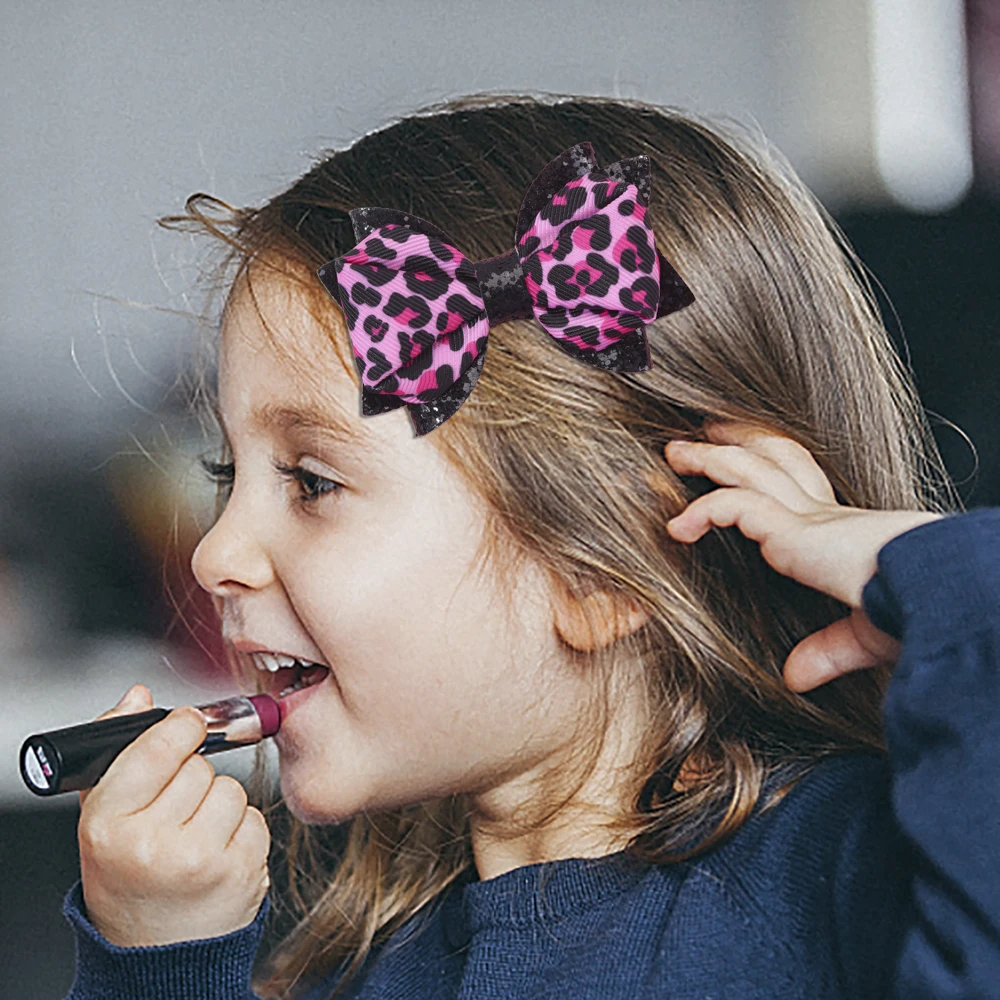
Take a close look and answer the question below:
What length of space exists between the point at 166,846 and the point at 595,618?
218 millimetres

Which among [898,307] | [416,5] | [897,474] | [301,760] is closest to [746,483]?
[897,474]

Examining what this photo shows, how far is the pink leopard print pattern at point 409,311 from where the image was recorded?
0.65 metres

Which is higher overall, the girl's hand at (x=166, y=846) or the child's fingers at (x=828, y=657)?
the child's fingers at (x=828, y=657)

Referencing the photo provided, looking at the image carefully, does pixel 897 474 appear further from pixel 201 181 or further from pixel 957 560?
pixel 201 181

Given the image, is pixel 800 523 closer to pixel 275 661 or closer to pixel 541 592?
pixel 541 592

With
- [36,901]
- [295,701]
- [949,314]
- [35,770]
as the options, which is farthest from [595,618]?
[36,901]

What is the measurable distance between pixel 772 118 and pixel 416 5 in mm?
340

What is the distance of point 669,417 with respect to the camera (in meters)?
0.68

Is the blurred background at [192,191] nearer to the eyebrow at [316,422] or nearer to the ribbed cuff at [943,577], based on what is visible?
the eyebrow at [316,422]

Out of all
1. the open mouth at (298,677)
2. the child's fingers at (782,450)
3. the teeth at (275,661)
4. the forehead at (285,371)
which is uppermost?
the forehead at (285,371)

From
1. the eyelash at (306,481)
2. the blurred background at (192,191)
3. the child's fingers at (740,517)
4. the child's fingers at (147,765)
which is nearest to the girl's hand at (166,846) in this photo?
the child's fingers at (147,765)

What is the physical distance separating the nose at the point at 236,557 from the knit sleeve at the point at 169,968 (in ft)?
0.52

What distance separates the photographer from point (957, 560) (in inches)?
19.8

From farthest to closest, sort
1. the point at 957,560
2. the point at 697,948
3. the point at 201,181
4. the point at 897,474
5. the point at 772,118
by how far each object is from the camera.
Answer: the point at 772,118
the point at 201,181
the point at 897,474
the point at 697,948
the point at 957,560
